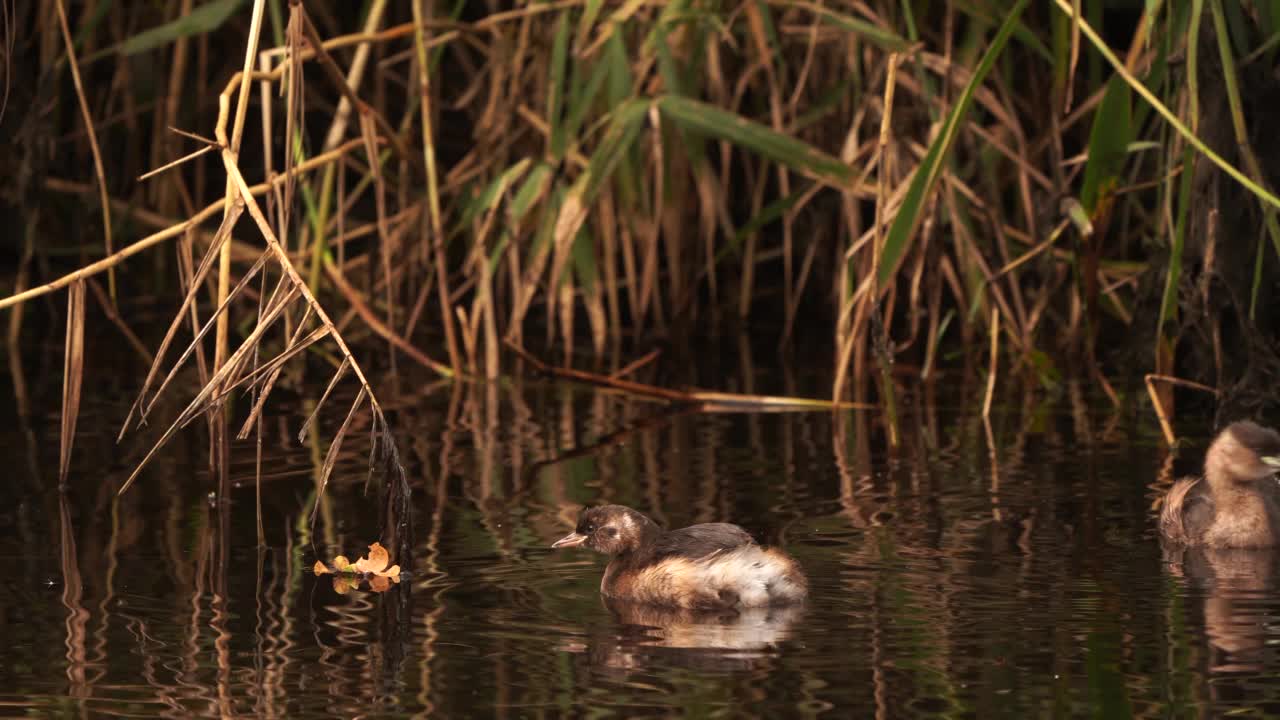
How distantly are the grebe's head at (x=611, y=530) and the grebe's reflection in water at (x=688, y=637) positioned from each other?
242 millimetres

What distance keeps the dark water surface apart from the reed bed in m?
0.38

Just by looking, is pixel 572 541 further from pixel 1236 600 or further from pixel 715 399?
pixel 715 399

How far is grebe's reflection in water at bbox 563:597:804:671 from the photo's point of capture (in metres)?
4.26

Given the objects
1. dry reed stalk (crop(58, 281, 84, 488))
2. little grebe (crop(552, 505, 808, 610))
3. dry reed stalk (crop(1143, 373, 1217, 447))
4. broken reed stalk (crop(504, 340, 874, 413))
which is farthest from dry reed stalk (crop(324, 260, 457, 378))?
little grebe (crop(552, 505, 808, 610))

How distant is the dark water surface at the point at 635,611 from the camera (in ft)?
13.1

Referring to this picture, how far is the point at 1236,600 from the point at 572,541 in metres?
1.47

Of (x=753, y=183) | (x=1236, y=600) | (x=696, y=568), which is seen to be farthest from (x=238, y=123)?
(x=753, y=183)

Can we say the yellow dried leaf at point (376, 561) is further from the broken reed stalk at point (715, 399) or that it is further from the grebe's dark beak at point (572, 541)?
the broken reed stalk at point (715, 399)

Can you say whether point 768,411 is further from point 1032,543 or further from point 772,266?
point 772,266


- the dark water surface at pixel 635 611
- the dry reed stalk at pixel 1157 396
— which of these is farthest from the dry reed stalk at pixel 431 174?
the dry reed stalk at pixel 1157 396

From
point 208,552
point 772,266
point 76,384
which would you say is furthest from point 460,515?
point 772,266

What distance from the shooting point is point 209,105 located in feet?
36.8

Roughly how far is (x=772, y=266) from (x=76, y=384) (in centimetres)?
650

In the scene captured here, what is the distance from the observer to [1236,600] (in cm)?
472
